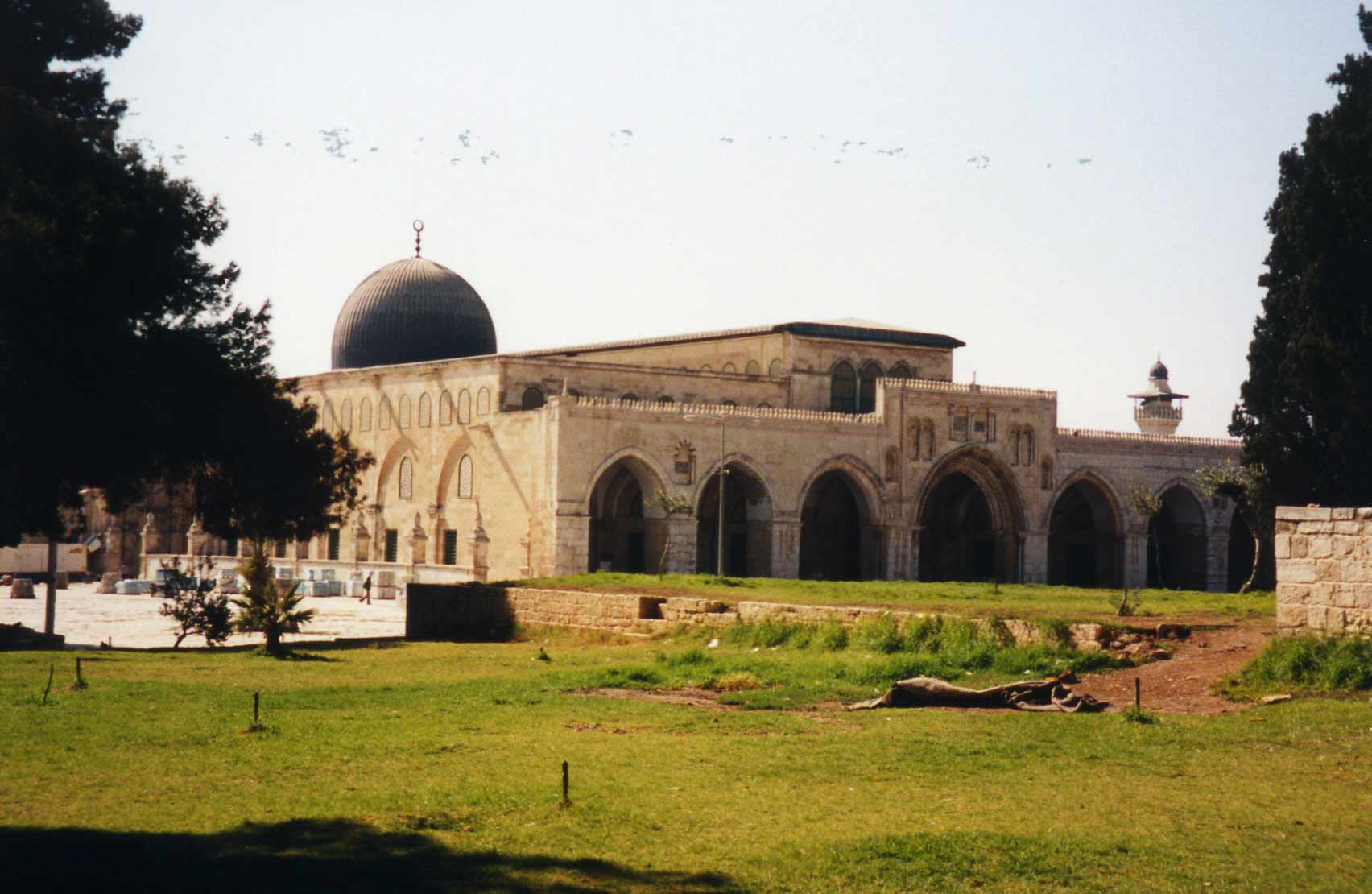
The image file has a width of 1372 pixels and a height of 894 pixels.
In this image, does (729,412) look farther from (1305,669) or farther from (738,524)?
(1305,669)

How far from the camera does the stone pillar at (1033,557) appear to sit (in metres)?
54.4

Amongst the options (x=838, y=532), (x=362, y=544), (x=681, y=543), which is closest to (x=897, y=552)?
(x=838, y=532)

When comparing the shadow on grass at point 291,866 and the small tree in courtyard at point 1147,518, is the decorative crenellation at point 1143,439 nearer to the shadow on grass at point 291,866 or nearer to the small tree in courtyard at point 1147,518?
the small tree in courtyard at point 1147,518

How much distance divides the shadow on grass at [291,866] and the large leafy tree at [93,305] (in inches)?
402

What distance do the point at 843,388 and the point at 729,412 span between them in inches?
362

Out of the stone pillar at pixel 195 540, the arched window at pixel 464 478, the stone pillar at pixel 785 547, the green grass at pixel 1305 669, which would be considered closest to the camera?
the green grass at pixel 1305 669

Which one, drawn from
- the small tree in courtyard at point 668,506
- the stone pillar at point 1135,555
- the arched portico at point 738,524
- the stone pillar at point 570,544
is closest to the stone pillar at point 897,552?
the arched portico at point 738,524

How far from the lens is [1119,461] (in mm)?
56094

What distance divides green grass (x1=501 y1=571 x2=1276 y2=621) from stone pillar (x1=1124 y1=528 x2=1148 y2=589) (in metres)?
18.4

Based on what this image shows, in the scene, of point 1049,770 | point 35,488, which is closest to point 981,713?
point 1049,770

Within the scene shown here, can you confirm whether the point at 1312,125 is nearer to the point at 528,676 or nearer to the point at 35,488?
the point at 528,676

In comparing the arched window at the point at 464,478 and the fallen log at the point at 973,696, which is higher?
the arched window at the point at 464,478

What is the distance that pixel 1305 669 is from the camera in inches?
611

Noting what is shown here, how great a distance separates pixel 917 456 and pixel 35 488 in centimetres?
3562
